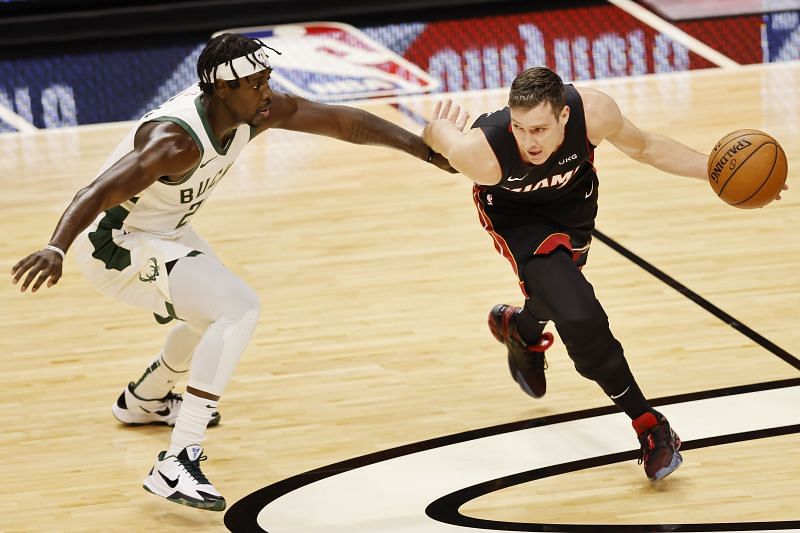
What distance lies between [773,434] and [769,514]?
64 centimetres

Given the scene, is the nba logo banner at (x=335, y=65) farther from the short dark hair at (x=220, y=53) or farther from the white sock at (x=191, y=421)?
the white sock at (x=191, y=421)

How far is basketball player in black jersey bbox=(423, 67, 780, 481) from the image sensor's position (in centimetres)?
452

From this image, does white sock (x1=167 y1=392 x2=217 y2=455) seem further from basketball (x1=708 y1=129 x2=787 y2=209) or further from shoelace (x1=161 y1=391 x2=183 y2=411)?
basketball (x1=708 y1=129 x2=787 y2=209)

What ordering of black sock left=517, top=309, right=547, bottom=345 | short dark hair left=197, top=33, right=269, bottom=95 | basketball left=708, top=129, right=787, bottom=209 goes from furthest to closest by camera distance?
black sock left=517, top=309, right=547, bottom=345, basketball left=708, top=129, right=787, bottom=209, short dark hair left=197, top=33, right=269, bottom=95

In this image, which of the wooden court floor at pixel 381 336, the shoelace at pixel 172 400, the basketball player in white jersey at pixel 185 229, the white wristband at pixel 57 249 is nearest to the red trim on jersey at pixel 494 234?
the wooden court floor at pixel 381 336

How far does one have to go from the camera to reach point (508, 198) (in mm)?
4973

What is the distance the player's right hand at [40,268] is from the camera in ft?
13.3

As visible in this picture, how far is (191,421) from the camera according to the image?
4.55 meters

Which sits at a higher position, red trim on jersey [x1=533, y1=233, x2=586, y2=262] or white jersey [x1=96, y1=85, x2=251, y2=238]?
white jersey [x1=96, y1=85, x2=251, y2=238]

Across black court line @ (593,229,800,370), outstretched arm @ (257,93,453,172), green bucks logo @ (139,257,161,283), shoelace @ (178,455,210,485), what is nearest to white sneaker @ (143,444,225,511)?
shoelace @ (178,455,210,485)

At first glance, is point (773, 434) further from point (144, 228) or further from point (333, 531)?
point (144, 228)

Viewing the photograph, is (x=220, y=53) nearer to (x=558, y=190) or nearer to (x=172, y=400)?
(x=558, y=190)

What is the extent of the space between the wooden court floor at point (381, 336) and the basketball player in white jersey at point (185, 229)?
35 centimetres

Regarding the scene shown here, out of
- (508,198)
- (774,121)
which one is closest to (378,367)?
(508,198)
